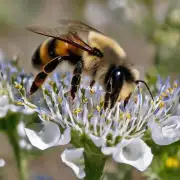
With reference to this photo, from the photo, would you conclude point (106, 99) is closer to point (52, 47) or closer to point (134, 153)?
point (134, 153)

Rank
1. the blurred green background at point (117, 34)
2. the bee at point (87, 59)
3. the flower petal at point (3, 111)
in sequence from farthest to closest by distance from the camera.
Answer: the blurred green background at point (117, 34), the flower petal at point (3, 111), the bee at point (87, 59)

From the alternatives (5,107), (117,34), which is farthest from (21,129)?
(117,34)

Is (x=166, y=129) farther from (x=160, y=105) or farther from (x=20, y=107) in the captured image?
(x=20, y=107)

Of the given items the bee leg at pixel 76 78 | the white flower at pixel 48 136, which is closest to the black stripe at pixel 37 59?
the bee leg at pixel 76 78

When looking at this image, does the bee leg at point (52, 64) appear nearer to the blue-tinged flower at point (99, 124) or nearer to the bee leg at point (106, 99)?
the blue-tinged flower at point (99, 124)

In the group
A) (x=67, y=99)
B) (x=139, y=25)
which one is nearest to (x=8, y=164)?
(x=139, y=25)

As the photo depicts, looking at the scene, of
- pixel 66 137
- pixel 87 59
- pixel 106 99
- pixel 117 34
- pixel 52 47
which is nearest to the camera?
pixel 66 137
